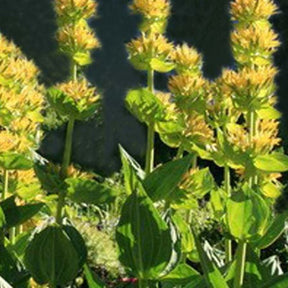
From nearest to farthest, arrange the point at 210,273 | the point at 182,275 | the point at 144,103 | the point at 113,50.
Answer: the point at 210,273 → the point at 182,275 → the point at 144,103 → the point at 113,50

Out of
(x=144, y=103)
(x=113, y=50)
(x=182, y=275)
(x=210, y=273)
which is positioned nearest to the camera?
(x=210, y=273)

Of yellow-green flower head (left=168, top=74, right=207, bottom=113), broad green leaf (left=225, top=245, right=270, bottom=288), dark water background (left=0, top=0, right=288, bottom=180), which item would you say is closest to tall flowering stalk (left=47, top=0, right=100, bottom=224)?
yellow-green flower head (left=168, top=74, right=207, bottom=113)

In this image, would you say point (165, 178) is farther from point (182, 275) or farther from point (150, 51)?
point (150, 51)

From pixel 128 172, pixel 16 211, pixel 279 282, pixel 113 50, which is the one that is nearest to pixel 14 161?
pixel 16 211

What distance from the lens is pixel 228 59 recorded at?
257 inches

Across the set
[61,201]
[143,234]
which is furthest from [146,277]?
[61,201]

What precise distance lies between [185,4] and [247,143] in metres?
5.95

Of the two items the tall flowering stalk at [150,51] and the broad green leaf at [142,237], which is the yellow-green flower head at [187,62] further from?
the broad green leaf at [142,237]

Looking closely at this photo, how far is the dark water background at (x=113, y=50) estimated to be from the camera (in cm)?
618

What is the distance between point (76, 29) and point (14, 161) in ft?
0.69

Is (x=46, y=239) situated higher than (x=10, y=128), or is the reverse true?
(x=10, y=128)

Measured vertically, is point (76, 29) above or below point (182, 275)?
above

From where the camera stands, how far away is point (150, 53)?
1.14m

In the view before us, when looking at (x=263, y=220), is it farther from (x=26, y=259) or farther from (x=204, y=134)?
(x=26, y=259)
